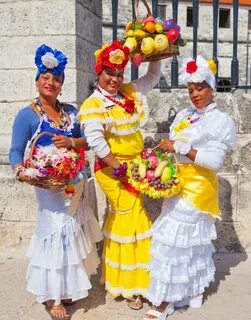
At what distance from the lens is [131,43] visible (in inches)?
135

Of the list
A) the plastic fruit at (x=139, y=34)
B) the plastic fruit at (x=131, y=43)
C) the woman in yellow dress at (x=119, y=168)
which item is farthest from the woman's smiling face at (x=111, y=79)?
the plastic fruit at (x=139, y=34)

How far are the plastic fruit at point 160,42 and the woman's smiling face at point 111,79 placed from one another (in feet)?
1.13

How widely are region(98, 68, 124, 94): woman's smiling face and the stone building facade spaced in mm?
1030

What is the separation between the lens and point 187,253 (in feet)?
10.9

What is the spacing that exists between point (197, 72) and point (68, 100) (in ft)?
5.27

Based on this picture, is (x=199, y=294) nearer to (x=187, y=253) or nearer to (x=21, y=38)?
(x=187, y=253)

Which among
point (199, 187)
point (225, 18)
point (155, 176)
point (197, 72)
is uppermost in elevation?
point (225, 18)

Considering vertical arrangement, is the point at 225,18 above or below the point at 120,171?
above

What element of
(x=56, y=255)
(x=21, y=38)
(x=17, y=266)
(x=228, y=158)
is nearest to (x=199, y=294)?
(x=56, y=255)

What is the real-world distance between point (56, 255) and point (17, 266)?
1303 mm

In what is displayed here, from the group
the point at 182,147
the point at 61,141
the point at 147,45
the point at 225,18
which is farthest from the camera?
the point at 225,18

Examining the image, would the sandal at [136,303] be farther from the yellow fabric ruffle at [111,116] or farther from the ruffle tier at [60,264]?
the yellow fabric ruffle at [111,116]

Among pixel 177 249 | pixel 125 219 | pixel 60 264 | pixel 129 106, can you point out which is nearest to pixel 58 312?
pixel 60 264

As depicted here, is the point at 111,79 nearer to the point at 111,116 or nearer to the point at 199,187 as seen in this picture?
the point at 111,116
